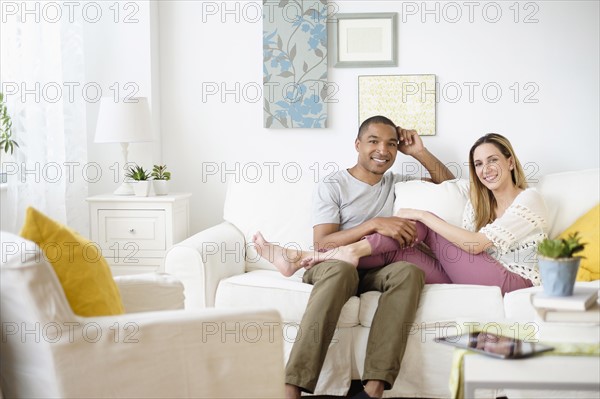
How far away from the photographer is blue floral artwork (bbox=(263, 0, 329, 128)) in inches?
159

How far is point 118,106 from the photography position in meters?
3.79

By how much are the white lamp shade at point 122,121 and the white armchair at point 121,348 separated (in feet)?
5.96

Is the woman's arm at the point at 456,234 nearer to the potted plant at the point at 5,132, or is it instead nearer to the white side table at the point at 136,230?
the white side table at the point at 136,230

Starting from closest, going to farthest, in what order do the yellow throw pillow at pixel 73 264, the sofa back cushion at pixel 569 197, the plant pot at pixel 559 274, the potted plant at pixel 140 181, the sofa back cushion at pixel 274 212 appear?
the yellow throw pillow at pixel 73 264
the plant pot at pixel 559 274
the sofa back cushion at pixel 569 197
the sofa back cushion at pixel 274 212
the potted plant at pixel 140 181

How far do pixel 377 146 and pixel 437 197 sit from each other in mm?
356

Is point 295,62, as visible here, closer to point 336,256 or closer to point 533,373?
point 336,256

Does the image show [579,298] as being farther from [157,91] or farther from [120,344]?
[157,91]

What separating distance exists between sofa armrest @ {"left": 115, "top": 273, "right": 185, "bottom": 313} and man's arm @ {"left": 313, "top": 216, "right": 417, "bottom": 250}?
1035mm

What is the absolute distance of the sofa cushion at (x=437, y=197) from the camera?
3.50 m

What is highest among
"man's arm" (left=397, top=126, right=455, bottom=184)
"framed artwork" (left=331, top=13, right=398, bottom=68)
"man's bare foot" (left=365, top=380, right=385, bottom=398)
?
"framed artwork" (left=331, top=13, right=398, bottom=68)

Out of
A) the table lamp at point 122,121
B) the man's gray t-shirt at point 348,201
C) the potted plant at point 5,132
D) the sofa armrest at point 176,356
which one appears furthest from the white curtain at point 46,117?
the sofa armrest at point 176,356

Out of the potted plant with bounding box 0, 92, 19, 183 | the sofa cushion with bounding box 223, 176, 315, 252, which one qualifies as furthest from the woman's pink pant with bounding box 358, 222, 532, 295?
the potted plant with bounding box 0, 92, 19, 183

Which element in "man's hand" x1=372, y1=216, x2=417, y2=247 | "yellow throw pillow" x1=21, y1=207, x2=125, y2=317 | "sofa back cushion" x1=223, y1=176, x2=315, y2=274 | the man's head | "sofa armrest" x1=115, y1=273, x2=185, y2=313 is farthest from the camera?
"sofa back cushion" x1=223, y1=176, x2=315, y2=274

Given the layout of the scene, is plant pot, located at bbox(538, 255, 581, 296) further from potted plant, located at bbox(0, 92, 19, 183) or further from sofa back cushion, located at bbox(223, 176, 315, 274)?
potted plant, located at bbox(0, 92, 19, 183)
